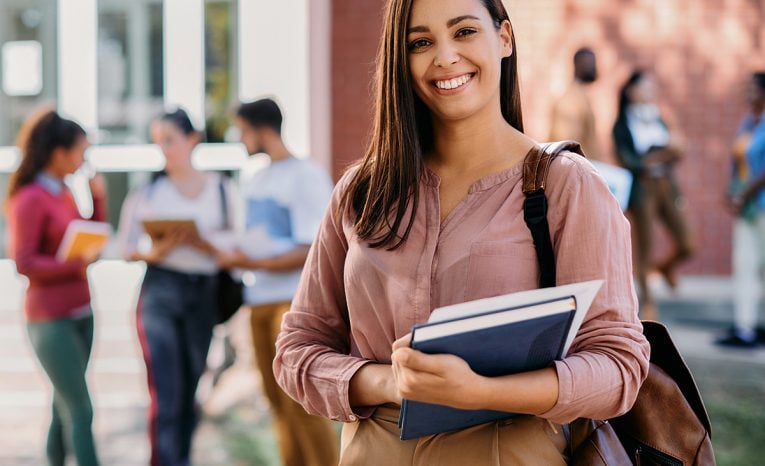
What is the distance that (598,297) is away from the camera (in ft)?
5.93

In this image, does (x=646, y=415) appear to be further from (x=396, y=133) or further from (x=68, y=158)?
(x=68, y=158)

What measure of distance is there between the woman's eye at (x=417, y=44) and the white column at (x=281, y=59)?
6.75 meters

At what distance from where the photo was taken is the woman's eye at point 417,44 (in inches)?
77.4

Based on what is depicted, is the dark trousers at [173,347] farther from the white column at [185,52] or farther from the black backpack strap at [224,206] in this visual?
the white column at [185,52]

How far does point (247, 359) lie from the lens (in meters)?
8.11

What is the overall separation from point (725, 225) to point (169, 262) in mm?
7512

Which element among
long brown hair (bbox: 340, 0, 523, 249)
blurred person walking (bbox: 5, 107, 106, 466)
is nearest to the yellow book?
blurred person walking (bbox: 5, 107, 106, 466)

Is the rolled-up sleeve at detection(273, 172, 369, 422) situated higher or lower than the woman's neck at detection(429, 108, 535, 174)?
lower

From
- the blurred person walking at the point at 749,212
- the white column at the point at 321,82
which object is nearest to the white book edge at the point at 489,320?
the blurred person walking at the point at 749,212

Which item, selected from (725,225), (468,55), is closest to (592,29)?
(725,225)

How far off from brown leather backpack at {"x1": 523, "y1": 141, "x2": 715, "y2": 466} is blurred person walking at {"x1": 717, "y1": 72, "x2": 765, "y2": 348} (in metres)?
5.84

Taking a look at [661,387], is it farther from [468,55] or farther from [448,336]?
[468,55]

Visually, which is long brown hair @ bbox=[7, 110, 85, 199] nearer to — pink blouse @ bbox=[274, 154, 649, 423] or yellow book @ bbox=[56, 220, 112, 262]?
yellow book @ bbox=[56, 220, 112, 262]

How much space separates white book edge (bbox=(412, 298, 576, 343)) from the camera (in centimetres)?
160
